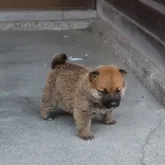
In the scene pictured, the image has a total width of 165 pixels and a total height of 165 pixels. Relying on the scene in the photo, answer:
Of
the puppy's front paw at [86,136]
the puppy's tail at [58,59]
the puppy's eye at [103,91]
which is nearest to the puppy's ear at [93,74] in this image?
the puppy's eye at [103,91]

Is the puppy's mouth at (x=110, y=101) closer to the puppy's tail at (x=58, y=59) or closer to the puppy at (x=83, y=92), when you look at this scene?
the puppy at (x=83, y=92)

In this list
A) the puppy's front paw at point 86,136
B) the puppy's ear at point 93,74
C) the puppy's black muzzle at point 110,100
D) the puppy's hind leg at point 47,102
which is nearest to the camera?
the puppy's black muzzle at point 110,100

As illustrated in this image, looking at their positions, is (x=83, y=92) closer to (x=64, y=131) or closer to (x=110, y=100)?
(x=110, y=100)

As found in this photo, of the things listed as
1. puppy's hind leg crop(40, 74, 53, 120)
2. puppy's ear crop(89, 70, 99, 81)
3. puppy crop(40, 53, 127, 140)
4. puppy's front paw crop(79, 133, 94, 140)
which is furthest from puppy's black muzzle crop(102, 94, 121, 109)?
puppy's hind leg crop(40, 74, 53, 120)

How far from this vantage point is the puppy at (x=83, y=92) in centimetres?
401

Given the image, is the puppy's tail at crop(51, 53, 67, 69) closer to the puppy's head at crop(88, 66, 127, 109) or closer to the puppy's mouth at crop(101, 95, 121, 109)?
the puppy's head at crop(88, 66, 127, 109)

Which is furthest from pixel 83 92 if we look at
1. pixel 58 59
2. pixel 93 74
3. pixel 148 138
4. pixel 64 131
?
pixel 148 138

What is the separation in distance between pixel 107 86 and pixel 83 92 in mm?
325

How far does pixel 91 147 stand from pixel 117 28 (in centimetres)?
360

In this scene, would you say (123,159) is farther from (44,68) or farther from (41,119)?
(44,68)

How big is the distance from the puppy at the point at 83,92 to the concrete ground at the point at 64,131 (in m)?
0.15

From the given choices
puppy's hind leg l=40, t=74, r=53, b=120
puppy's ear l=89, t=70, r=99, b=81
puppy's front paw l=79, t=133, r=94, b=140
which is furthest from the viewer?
puppy's hind leg l=40, t=74, r=53, b=120

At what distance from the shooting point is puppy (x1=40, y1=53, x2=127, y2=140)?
4012mm

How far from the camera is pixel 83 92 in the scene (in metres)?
4.25
